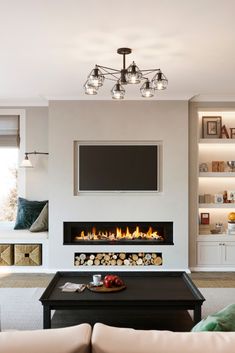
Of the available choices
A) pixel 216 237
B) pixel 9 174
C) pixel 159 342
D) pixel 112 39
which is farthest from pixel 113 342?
pixel 9 174

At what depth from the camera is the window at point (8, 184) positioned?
20.1 feet

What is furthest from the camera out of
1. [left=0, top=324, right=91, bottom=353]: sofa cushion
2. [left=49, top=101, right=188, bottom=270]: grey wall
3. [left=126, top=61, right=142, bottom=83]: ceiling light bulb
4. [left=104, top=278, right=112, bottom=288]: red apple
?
[left=49, top=101, right=188, bottom=270]: grey wall

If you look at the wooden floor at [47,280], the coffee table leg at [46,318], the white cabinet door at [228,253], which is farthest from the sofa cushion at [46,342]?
the white cabinet door at [228,253]

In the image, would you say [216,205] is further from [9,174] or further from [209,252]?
[9,174]

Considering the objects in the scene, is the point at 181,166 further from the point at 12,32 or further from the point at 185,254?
the point at 12,32

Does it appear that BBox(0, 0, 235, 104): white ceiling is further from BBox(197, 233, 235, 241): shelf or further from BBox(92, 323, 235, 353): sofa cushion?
BBox(197, 233, 235, 241): shelf

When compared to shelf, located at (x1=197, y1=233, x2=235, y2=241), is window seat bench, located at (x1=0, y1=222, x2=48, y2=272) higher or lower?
lower

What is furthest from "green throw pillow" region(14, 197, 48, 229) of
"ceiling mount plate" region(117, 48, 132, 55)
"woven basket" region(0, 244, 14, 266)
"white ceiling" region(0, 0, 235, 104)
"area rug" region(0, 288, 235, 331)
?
"ceiling mount plate" region(117, 48, 132, 55)

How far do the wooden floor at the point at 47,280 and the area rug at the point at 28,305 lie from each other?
0.60 ft

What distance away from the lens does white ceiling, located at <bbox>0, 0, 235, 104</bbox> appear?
103 inches

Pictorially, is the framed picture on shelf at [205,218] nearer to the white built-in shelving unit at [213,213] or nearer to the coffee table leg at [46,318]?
the white built-in shelving unit at [213,213]

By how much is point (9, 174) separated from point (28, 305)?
2.63 m

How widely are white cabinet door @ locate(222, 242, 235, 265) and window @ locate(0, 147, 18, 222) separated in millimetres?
3463

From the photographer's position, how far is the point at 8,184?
20.2 ft
